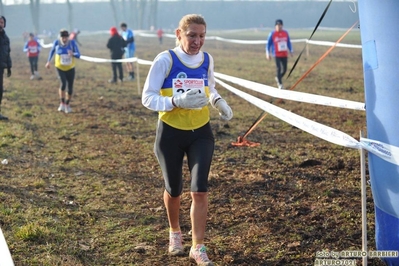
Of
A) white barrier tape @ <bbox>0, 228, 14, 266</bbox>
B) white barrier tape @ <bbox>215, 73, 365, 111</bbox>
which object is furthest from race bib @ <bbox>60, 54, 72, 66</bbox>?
white barrier tape @ <bbox>0, 228, 14, 266</bbox>

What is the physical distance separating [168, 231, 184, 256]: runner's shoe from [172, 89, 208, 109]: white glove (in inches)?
46.4

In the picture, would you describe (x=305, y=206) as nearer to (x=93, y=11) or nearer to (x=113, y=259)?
(x=113, y=259)

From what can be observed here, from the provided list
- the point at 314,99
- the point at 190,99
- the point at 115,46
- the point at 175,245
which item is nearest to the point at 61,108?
the point at 115,46

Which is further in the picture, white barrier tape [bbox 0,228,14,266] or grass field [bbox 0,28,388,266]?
grass field [bbox 0,28,388,266]

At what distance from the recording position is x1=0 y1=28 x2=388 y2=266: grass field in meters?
4.98

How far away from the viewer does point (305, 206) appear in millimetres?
5953

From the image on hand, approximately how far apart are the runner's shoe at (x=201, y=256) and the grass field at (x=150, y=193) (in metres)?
0.19

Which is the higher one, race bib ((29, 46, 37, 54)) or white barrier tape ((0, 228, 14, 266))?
race bib ((29, 46, 37, 54))

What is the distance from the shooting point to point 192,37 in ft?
14.5

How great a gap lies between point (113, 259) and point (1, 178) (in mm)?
3252

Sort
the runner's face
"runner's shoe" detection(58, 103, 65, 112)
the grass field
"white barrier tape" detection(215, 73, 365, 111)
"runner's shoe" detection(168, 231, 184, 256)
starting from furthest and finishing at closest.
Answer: "runner's shoe" detection(58, 103, 65, 112)
"white barrier tape" detection(215, 73, 365, 111)
the grass field
"runner's shoe" detection(168, 231, 184, 256)
the runner's face

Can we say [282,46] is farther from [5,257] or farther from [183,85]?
[5,257]

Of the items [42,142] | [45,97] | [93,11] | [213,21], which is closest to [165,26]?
[213,21]

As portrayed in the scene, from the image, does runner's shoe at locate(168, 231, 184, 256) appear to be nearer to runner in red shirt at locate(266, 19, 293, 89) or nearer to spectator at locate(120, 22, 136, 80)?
runner in red shirt at locate(266, 19, 293, 89)
